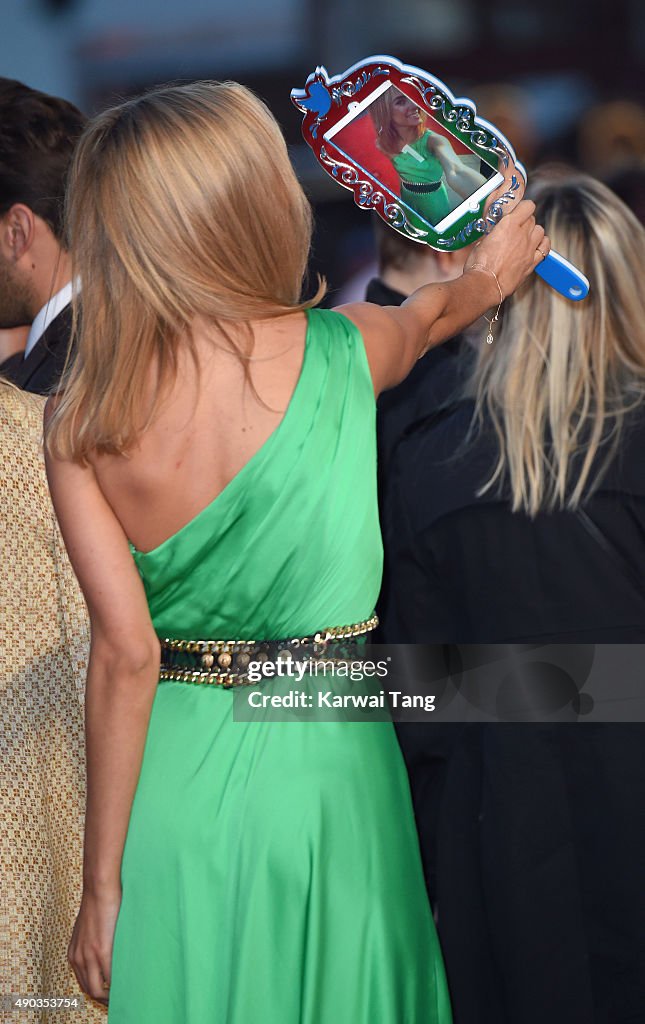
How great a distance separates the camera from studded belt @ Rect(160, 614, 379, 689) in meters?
1.45

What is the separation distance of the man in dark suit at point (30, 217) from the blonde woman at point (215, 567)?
749 millimetres

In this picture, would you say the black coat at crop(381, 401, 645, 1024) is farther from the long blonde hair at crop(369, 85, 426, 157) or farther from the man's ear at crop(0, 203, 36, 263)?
the man's ear at crop(0, 203, 36, 263)

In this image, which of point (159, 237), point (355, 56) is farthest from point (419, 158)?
point (355, 56)

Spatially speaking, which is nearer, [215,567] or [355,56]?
[215,567]

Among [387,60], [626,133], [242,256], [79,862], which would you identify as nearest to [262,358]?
[242,256]

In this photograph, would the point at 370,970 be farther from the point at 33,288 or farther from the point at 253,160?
the point at 33,288

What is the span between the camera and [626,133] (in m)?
3.63

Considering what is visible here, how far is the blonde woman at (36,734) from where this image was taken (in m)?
1.72

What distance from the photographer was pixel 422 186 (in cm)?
166

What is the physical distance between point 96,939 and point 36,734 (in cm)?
40

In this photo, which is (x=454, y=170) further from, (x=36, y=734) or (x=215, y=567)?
(x=36, y=734)

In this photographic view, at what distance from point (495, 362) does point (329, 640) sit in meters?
0.81

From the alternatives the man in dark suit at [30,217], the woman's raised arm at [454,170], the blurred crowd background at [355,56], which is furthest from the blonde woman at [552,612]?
the blurred crowd background at [355,56]

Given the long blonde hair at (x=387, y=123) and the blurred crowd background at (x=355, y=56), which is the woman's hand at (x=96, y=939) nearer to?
the long blonde hair at (x=387, y=123)
